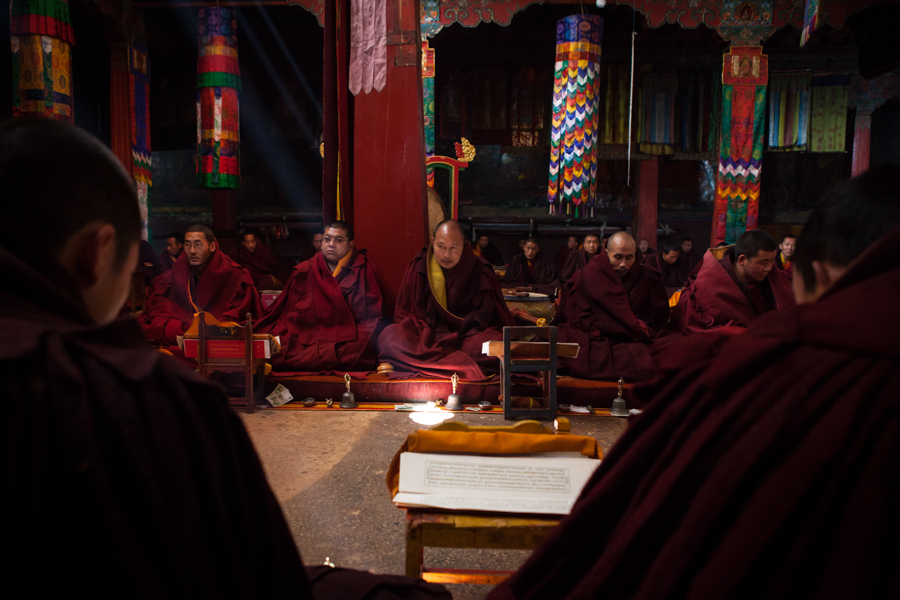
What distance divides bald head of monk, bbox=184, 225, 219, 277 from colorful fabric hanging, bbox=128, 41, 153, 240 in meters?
4.07

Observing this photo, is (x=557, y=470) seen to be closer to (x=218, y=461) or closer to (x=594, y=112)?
(x=218, y=461)

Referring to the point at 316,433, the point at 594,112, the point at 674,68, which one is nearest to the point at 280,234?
the point at 594,112

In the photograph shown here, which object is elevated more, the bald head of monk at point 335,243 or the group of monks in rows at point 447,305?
the bald head of monk at point 335,243

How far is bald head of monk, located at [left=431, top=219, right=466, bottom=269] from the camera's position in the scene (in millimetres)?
4715

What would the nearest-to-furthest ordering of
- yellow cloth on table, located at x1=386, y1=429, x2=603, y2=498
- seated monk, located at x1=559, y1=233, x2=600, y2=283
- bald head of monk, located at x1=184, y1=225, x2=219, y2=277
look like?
yellow cloth on table, located at x1=386, y1=429, x2=603, y2=498 → bald head of monk, located at x1=184, y1=225, x2=219, y2=277 → seated monk, located at x1=559, y1=233, x2=600, y2=283

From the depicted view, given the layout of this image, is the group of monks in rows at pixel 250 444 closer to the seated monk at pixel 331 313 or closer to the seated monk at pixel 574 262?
the seated monk at pixel 331 313

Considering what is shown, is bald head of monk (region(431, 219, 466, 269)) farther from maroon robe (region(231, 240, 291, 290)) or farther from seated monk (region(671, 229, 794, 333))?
maroon robe (region(231, 240, 291, 290))

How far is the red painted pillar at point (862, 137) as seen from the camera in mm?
10875

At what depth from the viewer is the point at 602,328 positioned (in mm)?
4730

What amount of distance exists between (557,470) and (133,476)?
121 cm

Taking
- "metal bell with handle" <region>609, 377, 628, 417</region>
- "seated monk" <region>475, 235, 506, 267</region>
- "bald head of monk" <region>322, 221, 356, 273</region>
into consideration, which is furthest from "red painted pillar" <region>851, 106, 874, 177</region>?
"bald head of monk" <region>322, 221, 356, 273</region>

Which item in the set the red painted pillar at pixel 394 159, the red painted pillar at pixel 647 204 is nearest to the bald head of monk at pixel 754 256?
the red painted pillar at pixel 394 159

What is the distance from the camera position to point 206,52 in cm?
752

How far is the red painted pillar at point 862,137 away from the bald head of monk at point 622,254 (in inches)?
353
